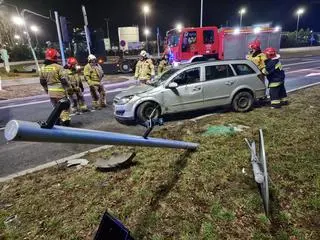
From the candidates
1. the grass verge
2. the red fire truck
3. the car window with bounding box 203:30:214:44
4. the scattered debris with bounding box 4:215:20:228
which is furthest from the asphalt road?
the car window with bounding box 203:30:214:44

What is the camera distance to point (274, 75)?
7.18m

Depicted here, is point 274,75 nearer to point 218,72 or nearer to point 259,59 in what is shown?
point 259,59

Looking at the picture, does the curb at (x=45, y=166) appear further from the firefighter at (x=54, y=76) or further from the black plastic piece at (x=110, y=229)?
the black plastic piece at (x=110, y=229)

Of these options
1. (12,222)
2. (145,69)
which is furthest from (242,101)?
(12,222)

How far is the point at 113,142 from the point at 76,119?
607 cm

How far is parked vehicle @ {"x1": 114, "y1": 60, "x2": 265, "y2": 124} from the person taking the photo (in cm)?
652

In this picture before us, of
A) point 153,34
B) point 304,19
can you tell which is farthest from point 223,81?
point 304,19

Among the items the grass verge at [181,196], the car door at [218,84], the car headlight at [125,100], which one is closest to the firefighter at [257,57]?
the car door at [218,84]

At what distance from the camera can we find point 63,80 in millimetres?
6387

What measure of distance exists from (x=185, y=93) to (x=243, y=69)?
6.53 ft

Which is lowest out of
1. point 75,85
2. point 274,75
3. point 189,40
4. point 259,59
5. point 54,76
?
point 75,85

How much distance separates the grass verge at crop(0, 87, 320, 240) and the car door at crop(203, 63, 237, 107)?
2142 millimetres

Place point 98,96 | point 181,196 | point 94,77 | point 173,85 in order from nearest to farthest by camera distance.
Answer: point 181,196 → point 173,85 → point 94,77 → point 98,96

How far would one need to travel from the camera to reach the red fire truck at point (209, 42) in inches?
535
